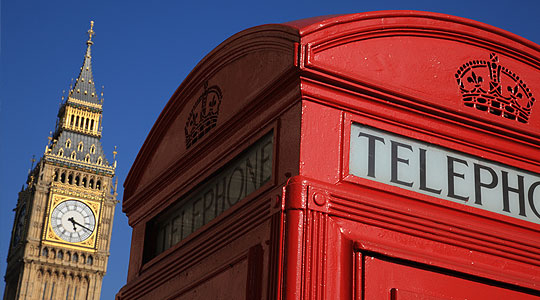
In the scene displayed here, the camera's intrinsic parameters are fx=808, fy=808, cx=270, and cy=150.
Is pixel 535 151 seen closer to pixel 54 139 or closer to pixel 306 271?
pixel 306 271

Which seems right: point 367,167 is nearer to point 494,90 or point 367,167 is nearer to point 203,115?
point 494,90

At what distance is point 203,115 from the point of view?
312 centimetres

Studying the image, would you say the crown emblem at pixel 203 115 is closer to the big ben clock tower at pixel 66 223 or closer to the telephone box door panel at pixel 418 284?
the telephone box door panel at pixel 418 284

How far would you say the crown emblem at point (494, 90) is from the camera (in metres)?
2.75

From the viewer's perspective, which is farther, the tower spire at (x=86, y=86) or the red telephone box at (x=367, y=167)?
the tower spire at (x=86, y=86)

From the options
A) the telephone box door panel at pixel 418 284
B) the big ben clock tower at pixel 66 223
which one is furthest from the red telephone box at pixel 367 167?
the big ben clock tower at pixel 66 223

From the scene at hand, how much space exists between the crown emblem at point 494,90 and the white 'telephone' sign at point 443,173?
203 mm

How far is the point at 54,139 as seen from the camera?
180 ft

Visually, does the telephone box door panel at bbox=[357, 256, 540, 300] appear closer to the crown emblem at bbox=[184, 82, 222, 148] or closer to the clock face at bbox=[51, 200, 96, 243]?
the crown emblem at bbox=[184, 82, 222, 148]

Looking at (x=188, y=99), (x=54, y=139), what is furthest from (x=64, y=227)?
(x=188, y=99)

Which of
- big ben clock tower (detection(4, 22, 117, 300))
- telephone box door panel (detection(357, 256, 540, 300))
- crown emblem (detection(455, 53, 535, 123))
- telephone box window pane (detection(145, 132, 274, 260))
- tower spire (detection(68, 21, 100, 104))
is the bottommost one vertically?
telephone box door panel (detection(357, 256, 540, 300))

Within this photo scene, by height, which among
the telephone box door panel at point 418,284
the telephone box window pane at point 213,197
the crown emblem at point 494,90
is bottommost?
the telephone box door panel at point 418,284

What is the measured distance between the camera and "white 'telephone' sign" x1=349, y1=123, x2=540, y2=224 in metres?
2.50

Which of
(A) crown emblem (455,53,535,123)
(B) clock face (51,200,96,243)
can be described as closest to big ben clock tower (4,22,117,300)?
(B) clock face (51,200,96,243)
